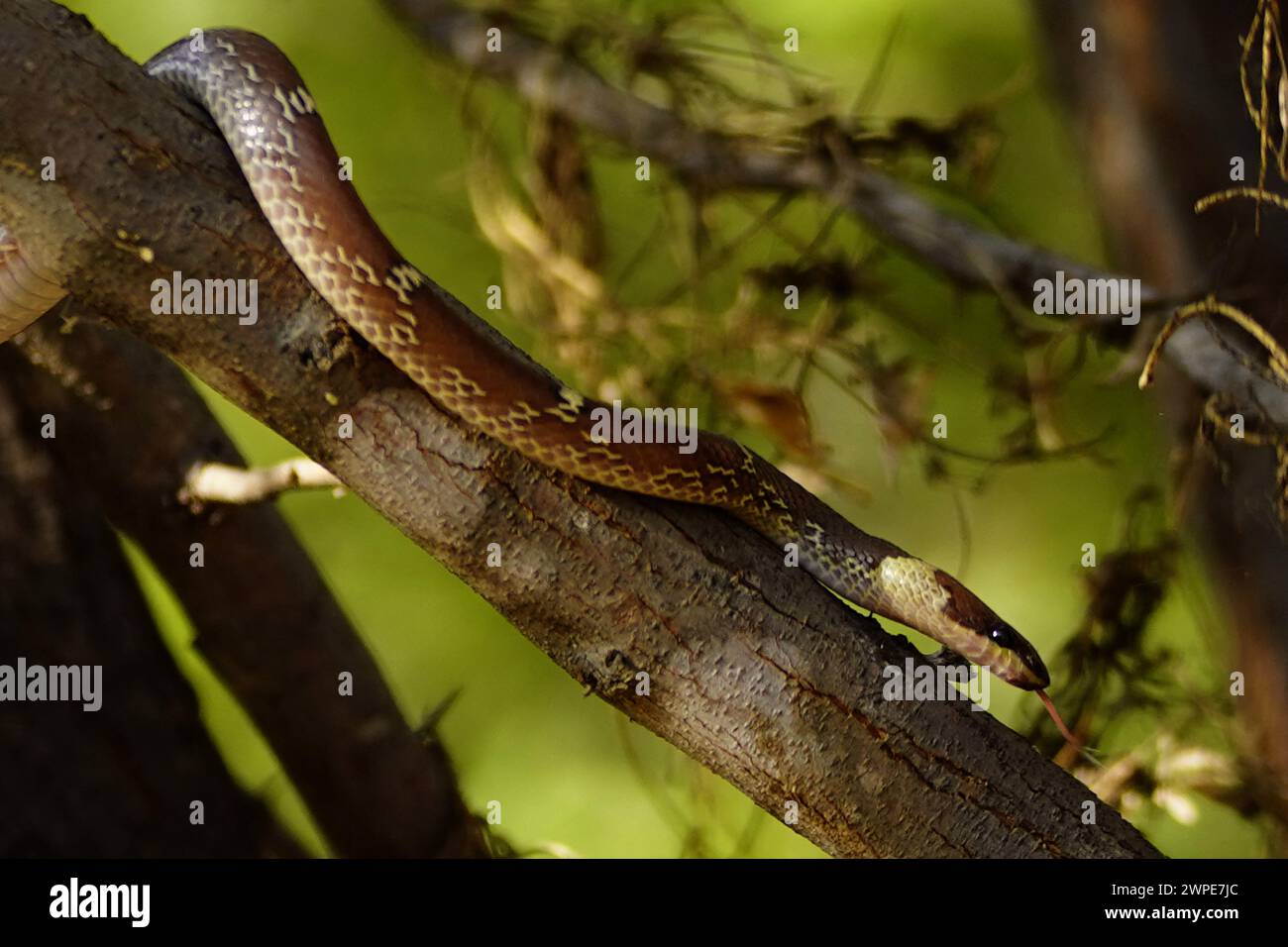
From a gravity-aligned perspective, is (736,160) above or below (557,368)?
above

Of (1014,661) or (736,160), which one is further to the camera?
(736,160)

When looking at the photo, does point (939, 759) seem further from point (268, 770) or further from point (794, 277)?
point (268, 770)

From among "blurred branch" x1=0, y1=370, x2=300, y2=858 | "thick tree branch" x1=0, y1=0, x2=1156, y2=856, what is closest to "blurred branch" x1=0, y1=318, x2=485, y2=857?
"blurred branch" x1=0, y1=370, x2=300, y2=858

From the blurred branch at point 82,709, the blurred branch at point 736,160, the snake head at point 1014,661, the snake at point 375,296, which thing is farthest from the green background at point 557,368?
the snake at point 375,296

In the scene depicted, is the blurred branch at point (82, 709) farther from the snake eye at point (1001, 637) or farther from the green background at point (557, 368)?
the snake eye at point (1001, 637)

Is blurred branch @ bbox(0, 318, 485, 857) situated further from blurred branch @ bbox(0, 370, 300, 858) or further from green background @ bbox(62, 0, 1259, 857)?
green background @ bbox(62, 0, 1259, 857)

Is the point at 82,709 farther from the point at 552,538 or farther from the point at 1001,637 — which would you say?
the point at 1001,637

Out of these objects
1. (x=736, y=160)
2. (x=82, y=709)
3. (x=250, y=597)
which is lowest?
(x=82, y=709)

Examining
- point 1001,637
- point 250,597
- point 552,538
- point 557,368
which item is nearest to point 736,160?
point 557,368
